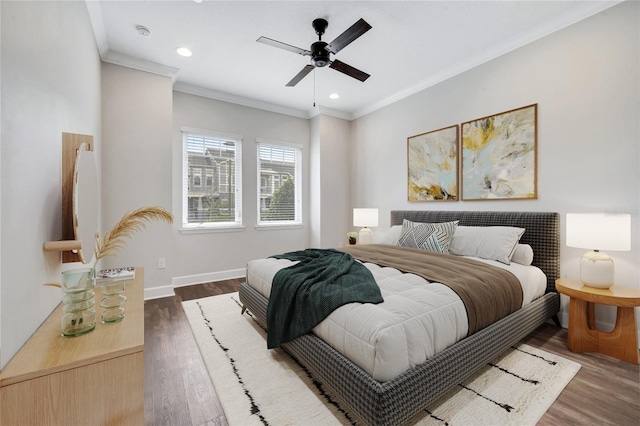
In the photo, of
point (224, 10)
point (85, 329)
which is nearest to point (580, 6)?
point (224, 10)

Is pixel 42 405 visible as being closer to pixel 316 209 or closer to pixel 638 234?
pixel 638 234

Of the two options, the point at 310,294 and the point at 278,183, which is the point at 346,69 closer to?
the point at 310,294

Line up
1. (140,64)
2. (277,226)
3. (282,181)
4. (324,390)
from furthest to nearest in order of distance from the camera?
1. (282,181)
2. (277,226)
3. (140,64)
4. (324,390)

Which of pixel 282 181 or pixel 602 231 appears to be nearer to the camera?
pixel 602 231

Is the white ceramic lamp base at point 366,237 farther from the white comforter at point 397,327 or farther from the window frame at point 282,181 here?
the white comforter at point 397,327

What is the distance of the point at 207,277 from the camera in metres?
4.21

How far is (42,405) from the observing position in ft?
2.84

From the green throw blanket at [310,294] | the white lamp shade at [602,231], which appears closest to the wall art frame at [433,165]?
the white lamp shade at [602,231]

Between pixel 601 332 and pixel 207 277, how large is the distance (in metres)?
4.44

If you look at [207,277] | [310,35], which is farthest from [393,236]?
[207,277]

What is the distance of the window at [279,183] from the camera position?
4793mm

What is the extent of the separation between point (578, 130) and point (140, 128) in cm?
471

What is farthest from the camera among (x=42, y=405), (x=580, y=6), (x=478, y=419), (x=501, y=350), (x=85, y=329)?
(x=580, y=6)

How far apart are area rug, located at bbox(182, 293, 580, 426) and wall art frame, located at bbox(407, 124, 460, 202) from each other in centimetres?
205
